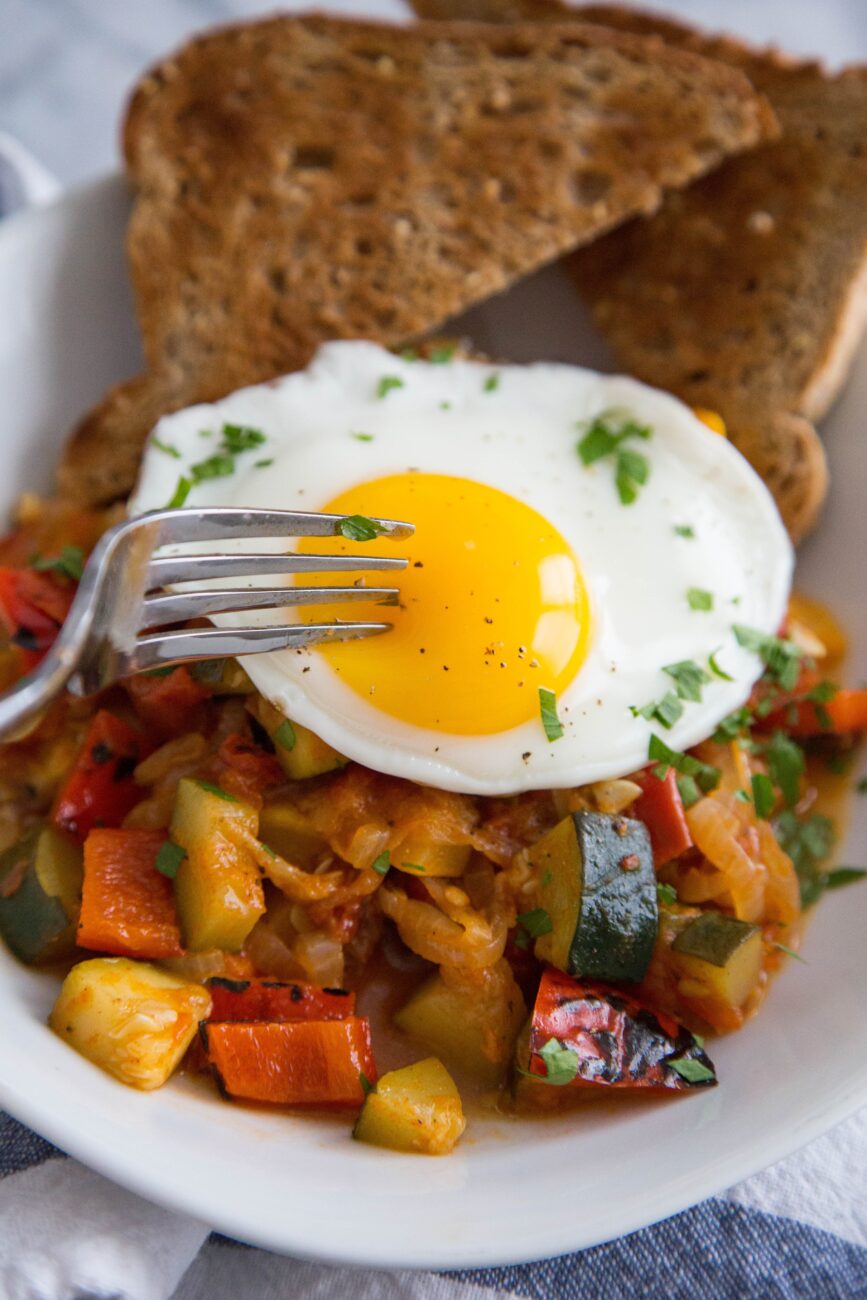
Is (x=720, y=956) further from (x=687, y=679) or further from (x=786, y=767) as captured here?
(x=786, y=767)

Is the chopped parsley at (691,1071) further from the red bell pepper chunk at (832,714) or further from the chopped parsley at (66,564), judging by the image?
the chopped parsley at (66,564)

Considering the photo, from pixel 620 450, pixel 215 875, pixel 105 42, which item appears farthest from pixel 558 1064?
pixel 105 42

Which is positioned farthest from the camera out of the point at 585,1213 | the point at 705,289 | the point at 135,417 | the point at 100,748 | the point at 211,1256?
the point at 705,289

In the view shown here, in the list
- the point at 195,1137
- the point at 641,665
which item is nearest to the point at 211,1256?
the point at 195,1137

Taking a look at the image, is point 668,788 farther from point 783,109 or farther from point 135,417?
point 783,109

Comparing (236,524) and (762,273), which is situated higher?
(236,524)
